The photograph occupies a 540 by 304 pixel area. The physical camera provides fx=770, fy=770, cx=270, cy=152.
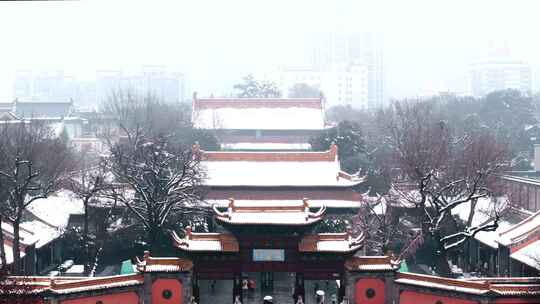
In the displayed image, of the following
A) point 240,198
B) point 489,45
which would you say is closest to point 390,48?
point 489,45

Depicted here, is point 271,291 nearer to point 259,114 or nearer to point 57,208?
point 57,208

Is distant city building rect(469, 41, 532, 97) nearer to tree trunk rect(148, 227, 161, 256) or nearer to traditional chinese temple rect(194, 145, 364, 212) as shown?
traditional chinese temple rect(194, 145, 364, 212)

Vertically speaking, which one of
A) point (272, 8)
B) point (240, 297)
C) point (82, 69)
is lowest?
point (240, 297)

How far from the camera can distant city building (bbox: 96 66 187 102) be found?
143m

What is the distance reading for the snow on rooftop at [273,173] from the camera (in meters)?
36.4

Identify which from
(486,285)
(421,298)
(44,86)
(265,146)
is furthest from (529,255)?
(44,86)

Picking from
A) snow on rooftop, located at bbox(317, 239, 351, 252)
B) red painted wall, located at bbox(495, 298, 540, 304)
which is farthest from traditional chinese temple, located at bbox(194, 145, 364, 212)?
red painted wall, located at bbox(495, 298, 540, 304)

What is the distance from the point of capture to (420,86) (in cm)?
19312

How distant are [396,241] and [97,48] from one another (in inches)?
6087

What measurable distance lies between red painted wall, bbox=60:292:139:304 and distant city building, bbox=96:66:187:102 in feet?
376

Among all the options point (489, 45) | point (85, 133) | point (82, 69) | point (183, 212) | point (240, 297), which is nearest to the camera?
point (240, 297)

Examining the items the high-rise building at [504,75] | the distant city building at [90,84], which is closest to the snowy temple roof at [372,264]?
the distant city building at [90,84]

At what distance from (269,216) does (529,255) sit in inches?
392

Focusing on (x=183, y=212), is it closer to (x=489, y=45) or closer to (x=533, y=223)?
(x=533, y=223)
